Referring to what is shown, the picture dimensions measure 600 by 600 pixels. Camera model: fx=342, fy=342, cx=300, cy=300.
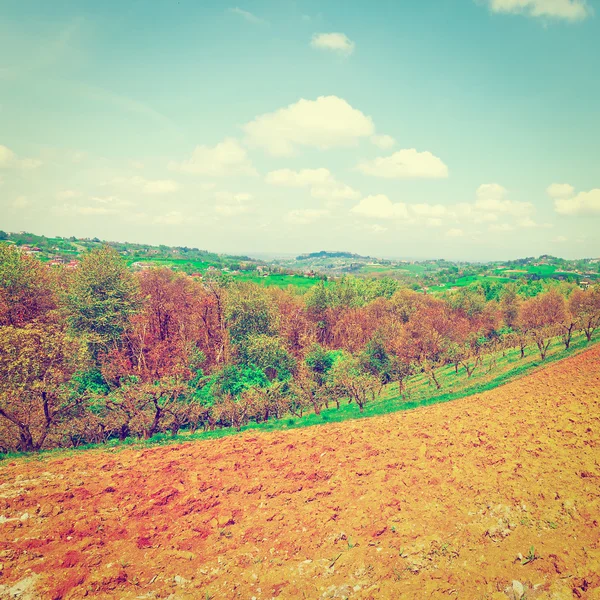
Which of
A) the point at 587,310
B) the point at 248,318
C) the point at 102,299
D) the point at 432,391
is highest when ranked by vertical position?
the point at 102,299

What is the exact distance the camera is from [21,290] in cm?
3716

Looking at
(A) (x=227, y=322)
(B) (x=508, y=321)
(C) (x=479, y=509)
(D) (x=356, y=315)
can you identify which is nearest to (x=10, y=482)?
(C) (x=479, y=509)

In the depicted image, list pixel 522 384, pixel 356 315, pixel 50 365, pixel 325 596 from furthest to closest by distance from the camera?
pixel 356 315 → pixel 522 384 → pixel 50 365 → pixel 325 596

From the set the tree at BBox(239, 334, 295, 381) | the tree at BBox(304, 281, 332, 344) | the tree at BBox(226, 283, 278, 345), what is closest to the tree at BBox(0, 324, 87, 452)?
the tree at BBox(239, 334, 295, 381)

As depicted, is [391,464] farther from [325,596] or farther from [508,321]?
[508,321]

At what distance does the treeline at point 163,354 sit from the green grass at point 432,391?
1707 mm

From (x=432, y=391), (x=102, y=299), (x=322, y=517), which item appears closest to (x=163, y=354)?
(x=102, y=299)

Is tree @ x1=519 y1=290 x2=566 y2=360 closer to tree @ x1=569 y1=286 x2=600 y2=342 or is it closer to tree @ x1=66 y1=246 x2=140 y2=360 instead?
tree @ x1=569 y1=286 x2=600 y2=342

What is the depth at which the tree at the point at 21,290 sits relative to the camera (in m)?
35.5

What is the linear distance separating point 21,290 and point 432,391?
4987 centimetres

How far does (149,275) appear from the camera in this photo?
57.2 m

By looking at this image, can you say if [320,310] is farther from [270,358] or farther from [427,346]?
[270,358]

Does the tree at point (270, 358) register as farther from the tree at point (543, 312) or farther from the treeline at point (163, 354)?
the tree at point (543, 312)

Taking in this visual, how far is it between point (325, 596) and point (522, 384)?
26.1 meters
